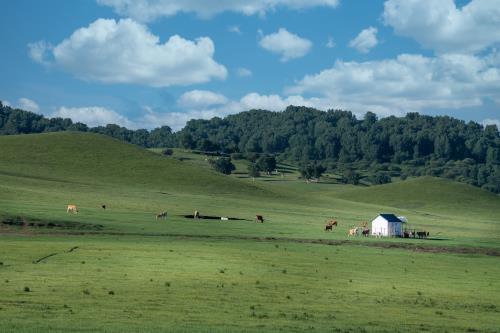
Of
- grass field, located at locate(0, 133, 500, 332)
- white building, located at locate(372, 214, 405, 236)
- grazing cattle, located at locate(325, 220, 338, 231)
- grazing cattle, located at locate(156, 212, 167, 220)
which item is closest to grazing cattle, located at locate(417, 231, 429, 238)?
white building, located at locate(372, 214, 405, 236)

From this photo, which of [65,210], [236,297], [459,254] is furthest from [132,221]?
[236,297]

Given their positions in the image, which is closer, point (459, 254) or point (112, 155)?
point (459, 254)

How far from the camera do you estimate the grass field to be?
1118 inches

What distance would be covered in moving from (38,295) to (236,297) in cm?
874

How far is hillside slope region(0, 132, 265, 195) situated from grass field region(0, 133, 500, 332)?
1137 inches

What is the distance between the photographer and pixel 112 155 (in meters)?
162

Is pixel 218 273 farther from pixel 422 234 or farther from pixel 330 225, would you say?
pixel 422 234

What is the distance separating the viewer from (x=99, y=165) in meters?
151

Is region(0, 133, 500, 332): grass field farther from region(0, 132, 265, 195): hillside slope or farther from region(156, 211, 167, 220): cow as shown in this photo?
region(0, 132, 265, 195): hillside slope

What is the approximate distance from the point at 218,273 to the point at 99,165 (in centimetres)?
11410

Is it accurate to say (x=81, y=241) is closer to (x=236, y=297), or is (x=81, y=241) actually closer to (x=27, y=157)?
(x=236, y=297)

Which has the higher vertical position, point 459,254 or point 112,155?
point 112,155

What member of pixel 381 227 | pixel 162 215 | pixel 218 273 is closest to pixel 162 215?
pixel 162 215

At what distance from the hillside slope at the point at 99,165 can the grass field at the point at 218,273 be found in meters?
28.9
